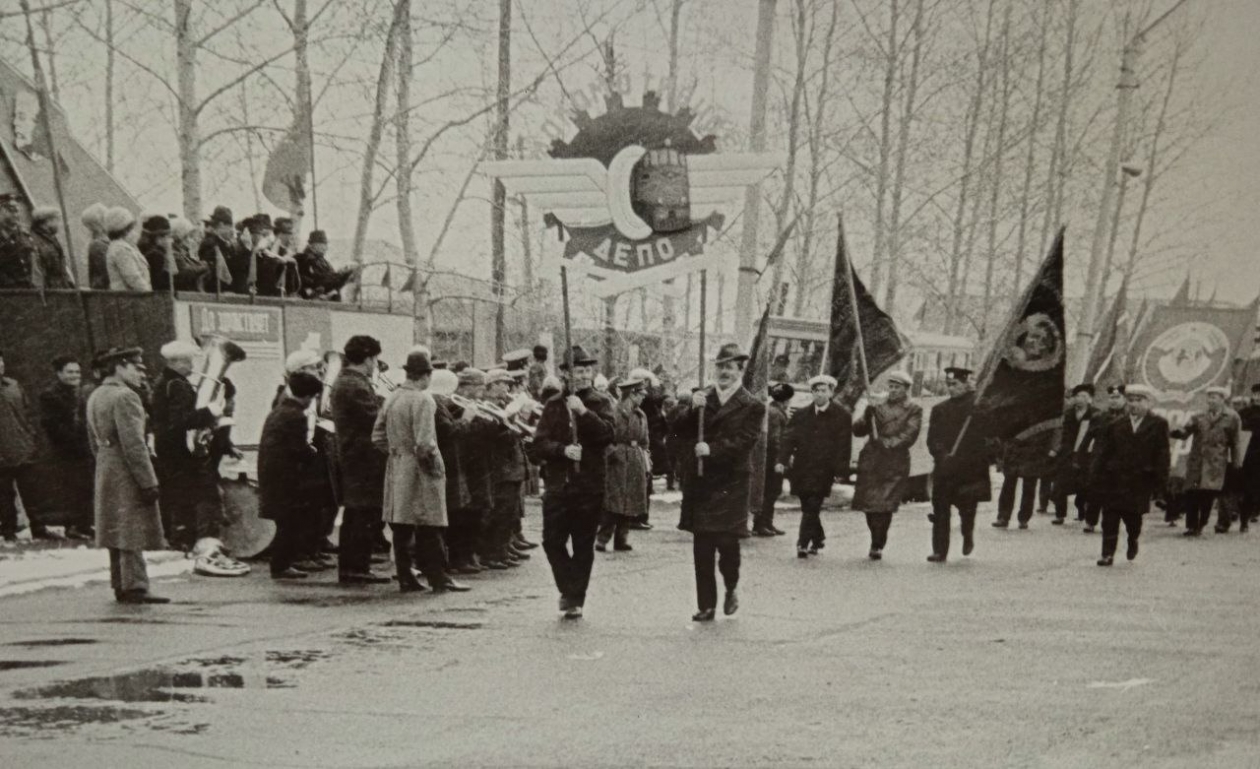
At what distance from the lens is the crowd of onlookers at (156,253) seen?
10.5 meters

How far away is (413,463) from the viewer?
8719 millimetres

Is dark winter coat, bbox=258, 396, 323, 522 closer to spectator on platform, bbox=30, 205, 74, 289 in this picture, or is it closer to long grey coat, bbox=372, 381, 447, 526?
long grey coat, bbox=372, 381, 447, 526

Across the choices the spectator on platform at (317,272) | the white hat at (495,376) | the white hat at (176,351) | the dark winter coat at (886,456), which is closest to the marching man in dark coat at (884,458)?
the dark winter coat at (886,456)

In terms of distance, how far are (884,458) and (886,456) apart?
0.02 metres

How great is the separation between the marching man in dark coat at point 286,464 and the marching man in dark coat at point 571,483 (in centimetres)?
210

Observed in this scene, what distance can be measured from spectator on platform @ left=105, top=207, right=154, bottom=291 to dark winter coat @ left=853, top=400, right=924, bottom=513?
20.4ft

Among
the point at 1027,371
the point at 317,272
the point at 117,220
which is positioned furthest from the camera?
the point at 317,272

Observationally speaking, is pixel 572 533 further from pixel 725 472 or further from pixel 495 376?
pixel 495 376

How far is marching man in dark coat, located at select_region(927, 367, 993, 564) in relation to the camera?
37.4 ft

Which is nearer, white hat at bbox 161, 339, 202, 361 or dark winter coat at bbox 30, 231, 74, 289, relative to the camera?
white hat at bbox 161, 339, 202, 361

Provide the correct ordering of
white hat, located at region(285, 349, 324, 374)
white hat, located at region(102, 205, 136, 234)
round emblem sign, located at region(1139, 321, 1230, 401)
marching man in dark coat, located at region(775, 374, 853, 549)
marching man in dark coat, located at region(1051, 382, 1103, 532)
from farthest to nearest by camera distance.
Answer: marching man in dark coat, located at region(1051, 382, 1103, 532) → marching man in dark coat, located at region(775, 374, 853, 549) → white hat, located at region(102, 205, 136, 234) → white hat, located at region(285, 349, 324, 374) → round emblem sign, located at region(1139, 321, 1230, 401)

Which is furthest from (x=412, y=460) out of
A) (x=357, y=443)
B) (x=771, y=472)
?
(x=771, y=472)

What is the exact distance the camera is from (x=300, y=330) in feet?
39.1

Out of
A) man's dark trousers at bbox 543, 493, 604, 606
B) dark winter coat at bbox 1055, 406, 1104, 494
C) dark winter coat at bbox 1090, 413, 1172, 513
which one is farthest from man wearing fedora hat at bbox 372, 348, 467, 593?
dark winter coat at bbox 1055, 406, 1104, 494
